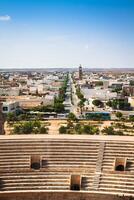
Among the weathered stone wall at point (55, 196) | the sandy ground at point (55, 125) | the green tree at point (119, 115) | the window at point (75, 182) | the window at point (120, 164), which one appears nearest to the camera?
the weathered stone wall at point (55, 196)

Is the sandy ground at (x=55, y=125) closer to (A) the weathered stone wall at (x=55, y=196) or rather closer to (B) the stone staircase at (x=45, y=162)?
(B) the stone staircase at (x=45, y=162)

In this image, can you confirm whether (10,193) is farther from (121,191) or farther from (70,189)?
(121,191)

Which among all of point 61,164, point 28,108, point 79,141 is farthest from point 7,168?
point 28,108

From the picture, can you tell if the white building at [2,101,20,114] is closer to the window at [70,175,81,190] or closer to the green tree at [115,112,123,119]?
the green tree at [115,112,123,119]

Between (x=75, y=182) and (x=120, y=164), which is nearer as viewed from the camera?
(x=75, y=182)

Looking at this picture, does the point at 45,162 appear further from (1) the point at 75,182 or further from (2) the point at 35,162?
(1) the point at 75,182

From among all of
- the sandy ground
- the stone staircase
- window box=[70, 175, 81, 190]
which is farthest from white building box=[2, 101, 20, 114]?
window box=[70, 175, 81, 190]

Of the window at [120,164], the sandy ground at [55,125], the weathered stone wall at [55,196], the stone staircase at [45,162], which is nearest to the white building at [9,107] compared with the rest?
the sandy ground at [55,125]

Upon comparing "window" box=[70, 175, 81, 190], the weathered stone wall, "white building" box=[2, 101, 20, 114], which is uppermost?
"window" box=[70, 175, 81, 190]

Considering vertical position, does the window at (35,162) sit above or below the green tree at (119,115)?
above

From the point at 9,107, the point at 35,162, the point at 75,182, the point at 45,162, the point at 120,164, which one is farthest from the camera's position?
the point at 9,107

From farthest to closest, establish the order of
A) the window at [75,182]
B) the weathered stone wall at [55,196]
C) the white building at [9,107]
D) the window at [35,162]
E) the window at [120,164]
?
the white building at [9,107], the window at [35,162], the window at [120,164], the window at [75,182], the weathered stone wall at [55,196]

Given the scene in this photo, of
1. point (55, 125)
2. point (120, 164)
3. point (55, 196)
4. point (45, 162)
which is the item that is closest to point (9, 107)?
point (55, 125)
